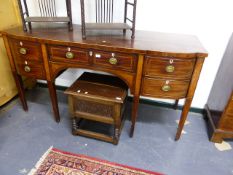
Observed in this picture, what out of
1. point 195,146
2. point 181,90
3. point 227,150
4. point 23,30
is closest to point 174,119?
point 195,146

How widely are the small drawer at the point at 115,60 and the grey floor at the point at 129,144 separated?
655 mm

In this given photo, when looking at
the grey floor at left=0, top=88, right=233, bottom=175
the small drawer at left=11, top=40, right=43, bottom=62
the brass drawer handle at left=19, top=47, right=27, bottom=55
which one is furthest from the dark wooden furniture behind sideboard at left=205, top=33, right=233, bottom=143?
the brass drawer handle at left=19, top=47, right=27, bottom=55

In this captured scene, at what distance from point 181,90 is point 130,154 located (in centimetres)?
62

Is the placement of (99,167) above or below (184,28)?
below

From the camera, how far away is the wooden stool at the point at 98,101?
52.6 inches

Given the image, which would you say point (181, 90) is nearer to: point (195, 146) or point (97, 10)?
point (195, 146)

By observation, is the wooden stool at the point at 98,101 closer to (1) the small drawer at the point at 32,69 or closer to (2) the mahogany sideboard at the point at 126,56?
(2) the mahogany sideboard at the point at 126,56

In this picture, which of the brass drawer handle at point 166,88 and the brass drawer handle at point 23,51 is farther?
the brass drawer handle at point 23,51

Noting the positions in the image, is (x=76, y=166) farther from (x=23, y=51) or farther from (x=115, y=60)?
(x=23, y=51)

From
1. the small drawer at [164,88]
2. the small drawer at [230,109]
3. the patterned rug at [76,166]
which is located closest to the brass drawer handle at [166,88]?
the small drawer at [164,88]

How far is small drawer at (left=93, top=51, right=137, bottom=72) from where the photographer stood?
1236 mm

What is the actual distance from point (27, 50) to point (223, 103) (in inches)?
61.3

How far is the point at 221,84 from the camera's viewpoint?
157 centimetres

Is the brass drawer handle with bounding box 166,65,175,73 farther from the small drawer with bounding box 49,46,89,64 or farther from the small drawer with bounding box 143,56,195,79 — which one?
the small drawer with bounding box 49,46,89,64
